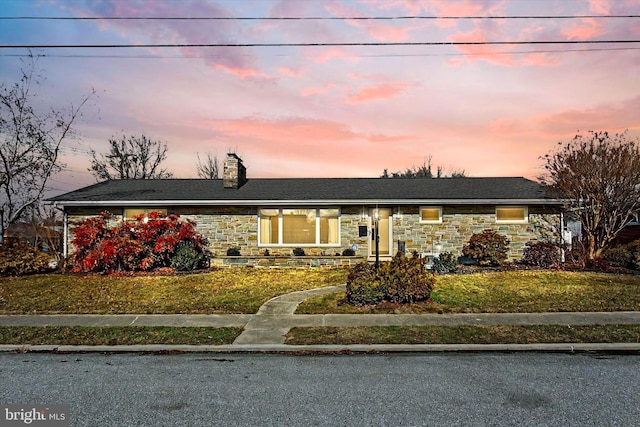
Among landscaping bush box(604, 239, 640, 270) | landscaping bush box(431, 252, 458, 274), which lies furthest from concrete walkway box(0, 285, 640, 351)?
landscaping bush box(604, 239, 640, 270)

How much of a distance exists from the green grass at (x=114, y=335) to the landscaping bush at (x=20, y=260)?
8314mm

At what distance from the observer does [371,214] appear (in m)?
17.8

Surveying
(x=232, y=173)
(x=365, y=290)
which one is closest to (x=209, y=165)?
(x=232, y=173)

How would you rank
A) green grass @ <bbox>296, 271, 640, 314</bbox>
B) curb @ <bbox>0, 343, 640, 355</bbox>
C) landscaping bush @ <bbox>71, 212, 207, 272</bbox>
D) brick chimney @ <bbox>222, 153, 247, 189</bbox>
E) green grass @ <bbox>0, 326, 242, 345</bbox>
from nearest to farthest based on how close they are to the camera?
curb @ <bbox>0, 343, 640, 355</bbox> → green grass @ <bbox>0, 326, 242, 345</bbox> → green grass @ <bbox>296, 271, 640, 314</bbox> → landscaping bush @ <bbox>71, 212, 207, 272</bbox> → brick chimney @ <bbox>222, 153, 247, 189</bbox>

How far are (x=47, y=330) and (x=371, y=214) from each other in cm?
1259

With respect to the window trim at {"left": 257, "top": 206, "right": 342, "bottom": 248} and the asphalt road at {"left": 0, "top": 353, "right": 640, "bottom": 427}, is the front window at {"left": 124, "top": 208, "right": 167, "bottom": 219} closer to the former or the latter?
the window trim at {"left": 257, "top": 206, "right": 342, "bottom": 248}

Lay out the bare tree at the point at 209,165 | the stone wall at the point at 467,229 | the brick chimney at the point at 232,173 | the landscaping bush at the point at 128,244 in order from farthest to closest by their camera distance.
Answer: the bare tree at the point at 209,165, the brick chimney at the point at 232,173, the stone wall at the point at 467,229, the landscaping bush at the point at 128,244

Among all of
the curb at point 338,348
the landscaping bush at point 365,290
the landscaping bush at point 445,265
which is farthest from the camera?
the landscaping bush at point 445,265

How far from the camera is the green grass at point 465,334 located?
7.31 m

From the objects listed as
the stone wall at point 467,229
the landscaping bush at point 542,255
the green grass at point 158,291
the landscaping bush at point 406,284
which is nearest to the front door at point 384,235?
the stone wall at point 467,229

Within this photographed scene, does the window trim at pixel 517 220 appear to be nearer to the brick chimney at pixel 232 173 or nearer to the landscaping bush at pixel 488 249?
the landscaping bush at pixel 488 249

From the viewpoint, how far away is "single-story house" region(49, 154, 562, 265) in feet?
57.5

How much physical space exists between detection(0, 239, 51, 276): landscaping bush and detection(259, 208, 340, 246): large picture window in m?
8.53

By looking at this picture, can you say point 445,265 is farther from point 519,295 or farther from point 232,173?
point 232,173
